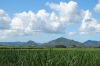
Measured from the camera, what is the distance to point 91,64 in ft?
29.5

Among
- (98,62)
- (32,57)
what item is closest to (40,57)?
(32,57)

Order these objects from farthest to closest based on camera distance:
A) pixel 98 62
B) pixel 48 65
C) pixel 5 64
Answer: pixel 98 62
pixel 5 64
pixel 48 65

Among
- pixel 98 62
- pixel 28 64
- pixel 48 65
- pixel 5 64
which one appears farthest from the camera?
pixel 98 62

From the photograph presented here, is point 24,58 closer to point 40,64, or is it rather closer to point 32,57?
point 32,57

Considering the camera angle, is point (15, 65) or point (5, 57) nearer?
point (15, 65)

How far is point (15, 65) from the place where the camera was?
8203mm

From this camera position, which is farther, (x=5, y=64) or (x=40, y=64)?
(x=5, y=64)

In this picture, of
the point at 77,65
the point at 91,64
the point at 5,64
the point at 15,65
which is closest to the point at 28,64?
the point at 15,65

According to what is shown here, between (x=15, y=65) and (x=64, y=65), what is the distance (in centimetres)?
160

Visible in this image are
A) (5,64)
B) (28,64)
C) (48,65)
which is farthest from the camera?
(5,64)

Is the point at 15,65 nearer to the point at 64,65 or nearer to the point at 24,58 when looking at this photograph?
the point at 24,58

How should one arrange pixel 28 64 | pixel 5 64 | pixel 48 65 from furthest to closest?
pixel 5 64
pixel 28 64
pixel 48 65

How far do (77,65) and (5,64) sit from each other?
8.44ft

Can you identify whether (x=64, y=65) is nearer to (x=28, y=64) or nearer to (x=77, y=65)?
(x=77, y=65)
